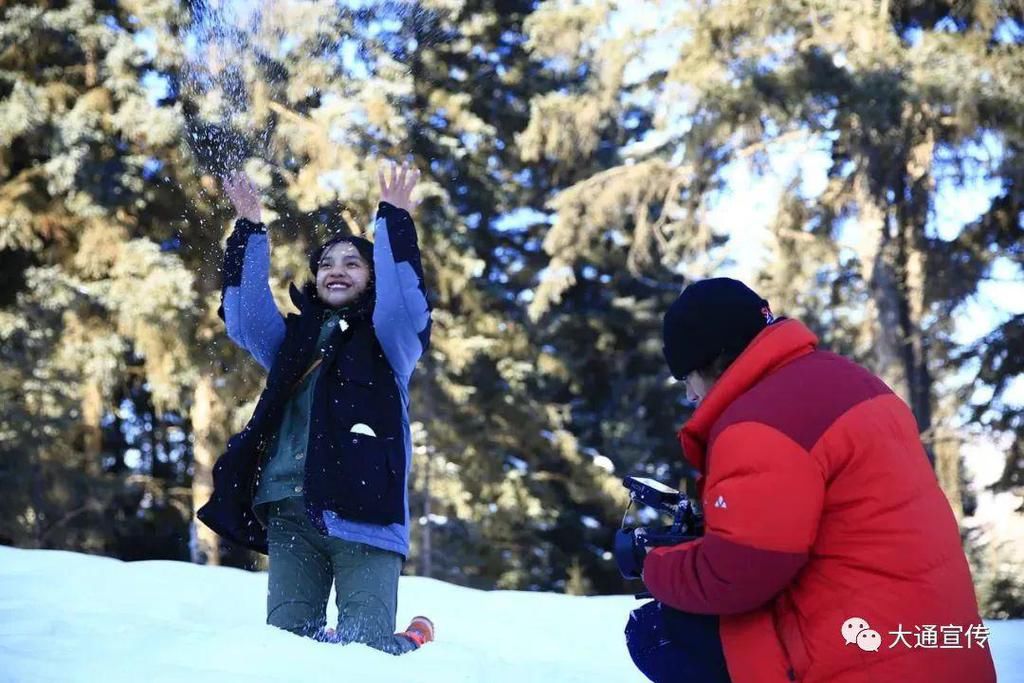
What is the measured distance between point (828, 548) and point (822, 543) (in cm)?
1

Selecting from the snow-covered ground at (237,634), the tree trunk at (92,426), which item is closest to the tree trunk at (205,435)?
the tree trunk at (92,426)

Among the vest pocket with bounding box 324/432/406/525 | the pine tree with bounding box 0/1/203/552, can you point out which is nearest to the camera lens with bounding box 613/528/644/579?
the vest pocket with bounding box 324/432/406/525

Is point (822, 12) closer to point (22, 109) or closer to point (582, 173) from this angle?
point (582, 173)

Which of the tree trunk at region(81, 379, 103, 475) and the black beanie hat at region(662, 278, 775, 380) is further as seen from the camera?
the tree trunk at region(81, 379, 103, 475)

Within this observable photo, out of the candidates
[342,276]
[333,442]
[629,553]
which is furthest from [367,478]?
[629,553]

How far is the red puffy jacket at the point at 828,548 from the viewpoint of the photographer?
181 cm

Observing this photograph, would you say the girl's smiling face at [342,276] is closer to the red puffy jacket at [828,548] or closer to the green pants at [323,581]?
the green pants at [323,581]

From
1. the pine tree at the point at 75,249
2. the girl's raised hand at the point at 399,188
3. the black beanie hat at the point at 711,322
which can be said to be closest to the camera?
the black beanie hat at the point at 711,322

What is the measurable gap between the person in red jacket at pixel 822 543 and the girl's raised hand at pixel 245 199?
2.13 m

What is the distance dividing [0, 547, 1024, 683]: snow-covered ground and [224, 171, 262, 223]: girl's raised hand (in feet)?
4.82

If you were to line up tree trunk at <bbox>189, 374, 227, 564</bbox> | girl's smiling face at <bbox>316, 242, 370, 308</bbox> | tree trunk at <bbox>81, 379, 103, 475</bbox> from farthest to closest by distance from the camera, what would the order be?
1. tree trunk at <bbox>81, 379, 103, 475</bbox>
2. tree trunk at <bbox>189, 374, 227, 564</bbox>
3. girl's smiling face at <bbox>316, 242, 370, 308</bbox>

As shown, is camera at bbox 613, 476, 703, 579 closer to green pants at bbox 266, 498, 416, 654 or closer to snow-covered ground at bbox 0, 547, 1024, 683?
snow-covered ground at bbox 0, 547, 1024, 683

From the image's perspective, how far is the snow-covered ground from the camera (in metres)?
2.54

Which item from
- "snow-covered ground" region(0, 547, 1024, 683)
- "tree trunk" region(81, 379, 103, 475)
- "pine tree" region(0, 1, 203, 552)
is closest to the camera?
"snow-covered ground" region(0, 547, 1024, 683)
